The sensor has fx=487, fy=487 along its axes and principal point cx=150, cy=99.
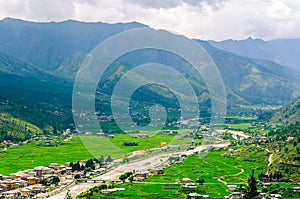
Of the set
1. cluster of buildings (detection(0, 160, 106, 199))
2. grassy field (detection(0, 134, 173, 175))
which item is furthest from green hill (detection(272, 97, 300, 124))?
cluster of buildings (detection(0, 160, 106, 199))

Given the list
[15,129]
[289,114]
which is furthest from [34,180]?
[289,114]

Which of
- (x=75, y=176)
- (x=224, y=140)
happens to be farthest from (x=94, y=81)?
(x=75, y=176)

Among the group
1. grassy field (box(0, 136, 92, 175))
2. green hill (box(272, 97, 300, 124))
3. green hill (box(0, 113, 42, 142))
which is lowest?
grassy field (box(0, 136, 92, 175))

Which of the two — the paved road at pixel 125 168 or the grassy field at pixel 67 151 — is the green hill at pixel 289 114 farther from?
the paved road at pixel 125 168

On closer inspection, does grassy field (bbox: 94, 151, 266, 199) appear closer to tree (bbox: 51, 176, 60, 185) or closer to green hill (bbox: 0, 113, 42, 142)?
tree (bbox: 51, 176, 60, 185)

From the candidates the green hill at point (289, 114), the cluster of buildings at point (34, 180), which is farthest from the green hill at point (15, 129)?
the green hill at point (289, 114)

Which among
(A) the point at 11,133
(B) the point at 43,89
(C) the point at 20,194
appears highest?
(B) the point at 43,89

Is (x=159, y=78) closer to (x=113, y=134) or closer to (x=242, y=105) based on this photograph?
(x=242, y=105)

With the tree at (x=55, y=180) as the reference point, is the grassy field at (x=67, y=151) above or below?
above
